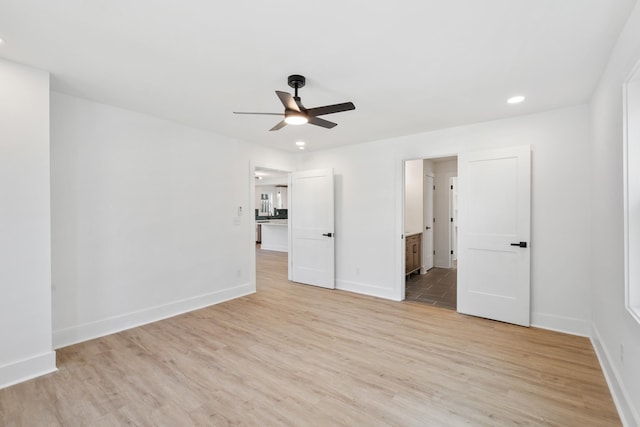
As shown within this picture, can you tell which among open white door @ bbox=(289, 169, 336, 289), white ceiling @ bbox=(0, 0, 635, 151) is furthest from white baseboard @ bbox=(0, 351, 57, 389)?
open white door @ bbox=(289, 169, 336, 289)

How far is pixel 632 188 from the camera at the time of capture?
72.9 inches

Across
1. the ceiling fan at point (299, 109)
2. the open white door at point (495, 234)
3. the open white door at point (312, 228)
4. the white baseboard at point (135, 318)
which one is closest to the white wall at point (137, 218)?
the white baseboard at point (135, 318)

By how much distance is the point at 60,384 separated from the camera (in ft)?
7.81

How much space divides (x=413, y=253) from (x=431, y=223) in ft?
4.09

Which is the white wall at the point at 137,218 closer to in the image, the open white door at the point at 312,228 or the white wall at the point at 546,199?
the open white door at the point at 312,228

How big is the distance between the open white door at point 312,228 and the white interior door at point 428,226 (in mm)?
2422

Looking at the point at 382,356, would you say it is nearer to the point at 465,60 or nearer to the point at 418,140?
the point at 465,60

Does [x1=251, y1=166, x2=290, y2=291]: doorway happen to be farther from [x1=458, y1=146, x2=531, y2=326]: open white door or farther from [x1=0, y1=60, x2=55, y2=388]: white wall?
[x1=458, y1=146, x2=531, y2=326]: open white door

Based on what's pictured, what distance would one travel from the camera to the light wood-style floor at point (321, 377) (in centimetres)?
201

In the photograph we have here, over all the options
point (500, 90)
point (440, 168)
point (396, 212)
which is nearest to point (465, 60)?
point (500, 90)

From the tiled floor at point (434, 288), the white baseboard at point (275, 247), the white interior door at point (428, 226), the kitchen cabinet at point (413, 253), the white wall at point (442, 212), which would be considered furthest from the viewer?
the white baseboard at point (275, 247)

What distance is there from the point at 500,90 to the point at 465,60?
2.67 ft

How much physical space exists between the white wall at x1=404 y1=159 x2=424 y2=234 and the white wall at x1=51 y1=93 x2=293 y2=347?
317cm

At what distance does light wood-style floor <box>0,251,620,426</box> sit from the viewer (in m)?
2.01
